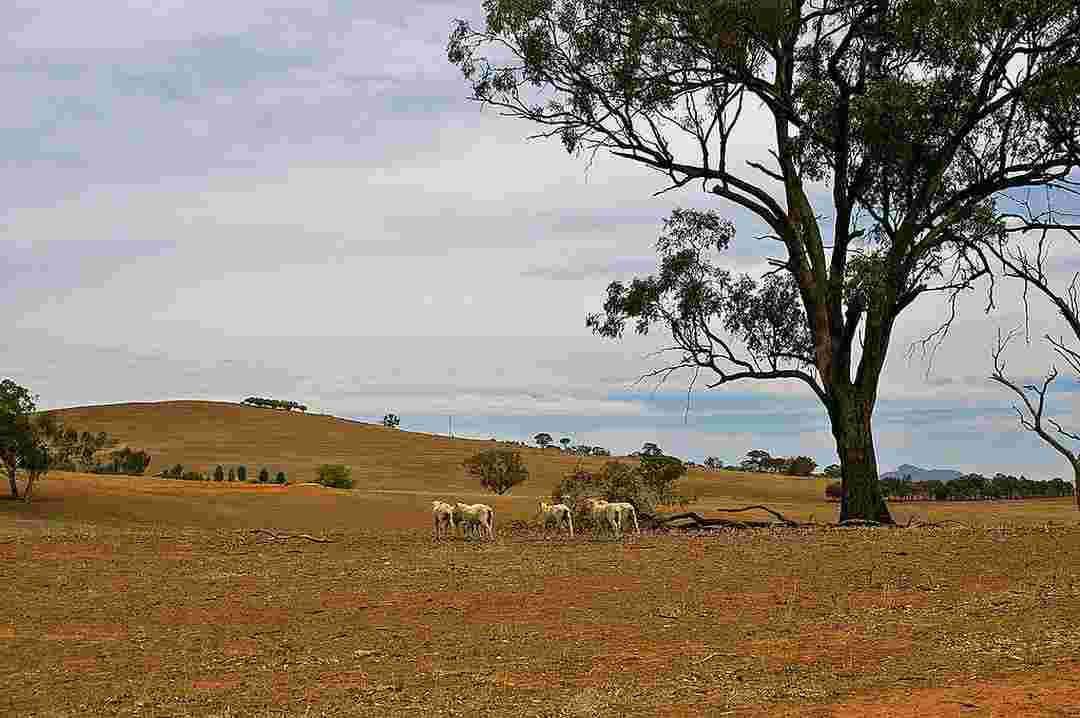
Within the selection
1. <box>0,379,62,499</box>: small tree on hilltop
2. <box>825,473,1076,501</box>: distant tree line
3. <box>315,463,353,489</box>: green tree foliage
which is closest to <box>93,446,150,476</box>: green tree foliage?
<box>315,463,353,489</box>: green tree foliage

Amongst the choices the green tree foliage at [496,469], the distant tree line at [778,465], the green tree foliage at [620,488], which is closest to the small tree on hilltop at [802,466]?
the distant tree line at [778,465]

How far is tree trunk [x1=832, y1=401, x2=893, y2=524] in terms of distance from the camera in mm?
27469

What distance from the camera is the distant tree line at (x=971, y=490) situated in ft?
250

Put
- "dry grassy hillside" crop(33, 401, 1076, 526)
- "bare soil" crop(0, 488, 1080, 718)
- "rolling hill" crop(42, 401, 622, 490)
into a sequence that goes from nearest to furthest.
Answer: "bare soil" crop(0, 488, 1080, 718) → "dry grassy hillside" crop(33, 401, 1076, 526) → "rolling hill" crop(42, 401, 622, 490)

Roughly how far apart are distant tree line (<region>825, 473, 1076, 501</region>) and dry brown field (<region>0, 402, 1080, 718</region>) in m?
54.6

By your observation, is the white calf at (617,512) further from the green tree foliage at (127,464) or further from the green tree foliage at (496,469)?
the green tree foliage at (127,464)

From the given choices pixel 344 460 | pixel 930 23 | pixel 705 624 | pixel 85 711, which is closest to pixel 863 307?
pixel 930 23

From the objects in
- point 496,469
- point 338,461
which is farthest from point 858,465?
point 338,461

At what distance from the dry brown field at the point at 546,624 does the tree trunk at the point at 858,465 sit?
3.33m

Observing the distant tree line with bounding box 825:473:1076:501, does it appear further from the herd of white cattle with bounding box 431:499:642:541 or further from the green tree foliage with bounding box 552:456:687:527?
the herd of white cattle with bounding box 431:499:642:541

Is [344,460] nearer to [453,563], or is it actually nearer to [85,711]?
[453,563]

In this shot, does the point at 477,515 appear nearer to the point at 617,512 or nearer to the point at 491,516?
the point at 491,516

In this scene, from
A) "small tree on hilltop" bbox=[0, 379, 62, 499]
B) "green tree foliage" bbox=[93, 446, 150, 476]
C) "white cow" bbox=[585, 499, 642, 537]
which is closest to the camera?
"white cow" bbox=[585, 499, 642, 537]

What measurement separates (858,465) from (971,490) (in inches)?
2164
